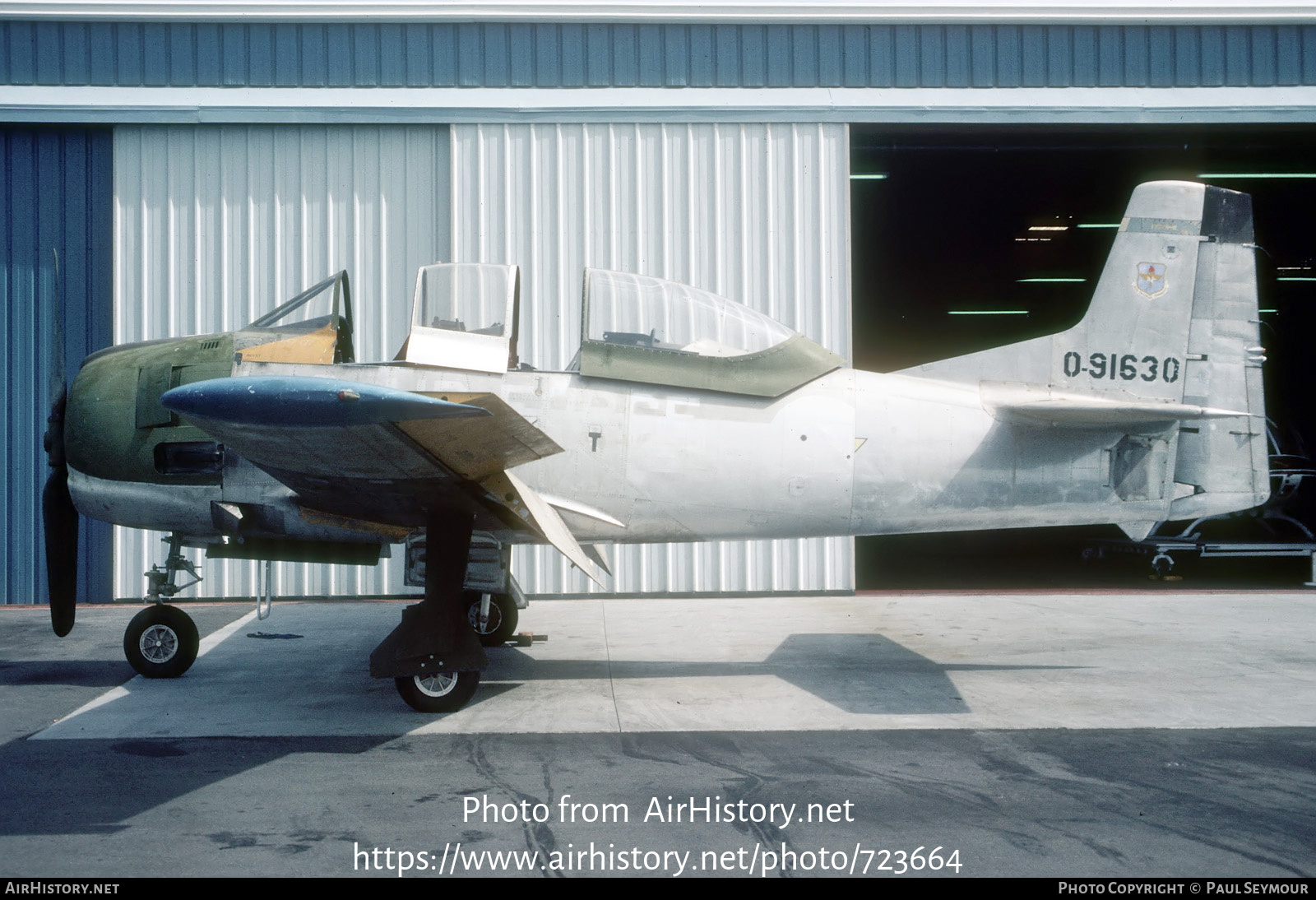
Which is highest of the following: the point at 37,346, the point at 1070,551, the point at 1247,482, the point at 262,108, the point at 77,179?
the point at 262,108

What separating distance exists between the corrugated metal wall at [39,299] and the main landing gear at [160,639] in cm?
467

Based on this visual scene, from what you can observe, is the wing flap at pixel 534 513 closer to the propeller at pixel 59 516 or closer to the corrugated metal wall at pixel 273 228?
the propeller at pixel 59 516

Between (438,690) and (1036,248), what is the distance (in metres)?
19.9

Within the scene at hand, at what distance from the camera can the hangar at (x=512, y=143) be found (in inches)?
426

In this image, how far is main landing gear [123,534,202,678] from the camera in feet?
22.2

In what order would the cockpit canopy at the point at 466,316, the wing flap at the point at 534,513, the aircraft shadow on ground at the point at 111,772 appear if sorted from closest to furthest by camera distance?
the aircraft shadow on ground at the point at 111,772 < the wing flap at the point at 534,513 < the cockpit canopy at the point at 466,316

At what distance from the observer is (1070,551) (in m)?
19.5

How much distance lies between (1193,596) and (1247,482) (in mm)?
4839

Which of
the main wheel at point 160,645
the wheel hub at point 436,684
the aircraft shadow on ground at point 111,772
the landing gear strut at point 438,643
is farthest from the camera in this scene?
the main wheel at point 160,645

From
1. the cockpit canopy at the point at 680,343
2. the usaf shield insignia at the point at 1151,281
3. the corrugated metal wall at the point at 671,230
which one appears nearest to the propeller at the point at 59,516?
the cockpit canopy at the point at 680,343

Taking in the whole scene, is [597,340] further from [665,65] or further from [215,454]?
[665,65]

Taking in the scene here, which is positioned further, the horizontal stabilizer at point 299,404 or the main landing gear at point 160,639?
the main landing gear at point 160,639

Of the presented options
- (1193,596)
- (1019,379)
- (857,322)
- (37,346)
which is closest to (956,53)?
(1019,379)
